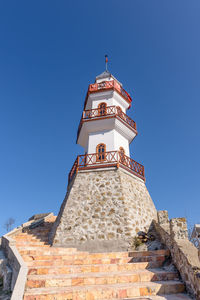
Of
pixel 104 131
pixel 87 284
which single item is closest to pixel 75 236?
pixel 87 284

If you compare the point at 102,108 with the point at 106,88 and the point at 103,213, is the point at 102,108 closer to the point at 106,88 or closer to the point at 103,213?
the point at 106,88

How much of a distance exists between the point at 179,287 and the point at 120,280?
157cm

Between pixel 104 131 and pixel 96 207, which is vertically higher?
pixel 104 131

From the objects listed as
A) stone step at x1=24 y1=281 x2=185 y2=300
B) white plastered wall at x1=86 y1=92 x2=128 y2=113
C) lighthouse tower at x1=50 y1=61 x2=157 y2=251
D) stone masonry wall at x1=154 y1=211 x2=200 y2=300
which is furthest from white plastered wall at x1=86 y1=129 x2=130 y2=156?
stone step at x1=24 y1=281 x2=185 y2=300

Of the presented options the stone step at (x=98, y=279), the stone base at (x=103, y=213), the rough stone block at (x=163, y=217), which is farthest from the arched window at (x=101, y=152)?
the stone step at (x=98, y=279)

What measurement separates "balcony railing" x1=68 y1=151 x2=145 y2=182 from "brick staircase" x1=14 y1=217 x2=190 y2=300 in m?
6.17

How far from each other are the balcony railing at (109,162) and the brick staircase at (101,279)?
6.17 m

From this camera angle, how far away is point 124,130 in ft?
49.5

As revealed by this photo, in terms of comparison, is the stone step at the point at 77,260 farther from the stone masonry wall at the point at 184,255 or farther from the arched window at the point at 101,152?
the arched window at the point at 101,152

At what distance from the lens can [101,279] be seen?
5.54 meters

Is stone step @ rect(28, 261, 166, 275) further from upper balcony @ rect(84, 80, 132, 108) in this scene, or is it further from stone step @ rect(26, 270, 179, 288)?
upper balcony @ rect(84, 80, 132, 108)

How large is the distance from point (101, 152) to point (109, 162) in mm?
1244

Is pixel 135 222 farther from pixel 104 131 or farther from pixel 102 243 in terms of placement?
pixel 104 131

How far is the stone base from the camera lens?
1001cm
